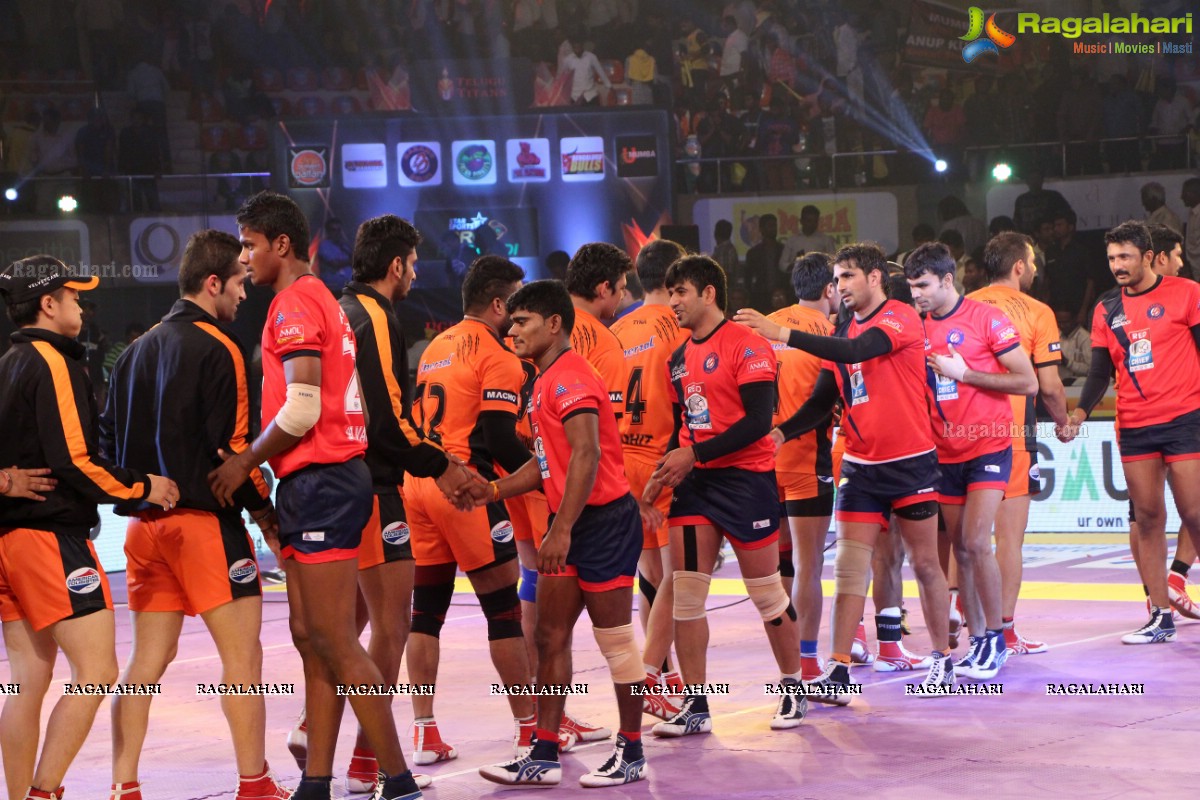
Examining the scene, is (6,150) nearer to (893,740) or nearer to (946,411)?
(946,411)

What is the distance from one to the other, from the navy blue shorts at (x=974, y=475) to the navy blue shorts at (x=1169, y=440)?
1200 mm

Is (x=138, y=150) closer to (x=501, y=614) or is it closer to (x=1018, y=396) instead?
(x=1018, y=396)

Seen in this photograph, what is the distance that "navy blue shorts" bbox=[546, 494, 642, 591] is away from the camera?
17.0 feet

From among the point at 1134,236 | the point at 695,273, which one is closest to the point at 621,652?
the point at 695,273

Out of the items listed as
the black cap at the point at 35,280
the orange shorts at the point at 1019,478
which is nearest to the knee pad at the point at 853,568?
the orange shorts at the point at 1019,478

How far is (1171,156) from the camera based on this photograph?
55.4 feet

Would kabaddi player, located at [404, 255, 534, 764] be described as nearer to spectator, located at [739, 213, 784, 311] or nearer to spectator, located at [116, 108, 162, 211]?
spectator, located at [739, 213, 784, 311]

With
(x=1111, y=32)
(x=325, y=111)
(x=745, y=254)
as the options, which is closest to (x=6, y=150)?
(x=325, y=111)

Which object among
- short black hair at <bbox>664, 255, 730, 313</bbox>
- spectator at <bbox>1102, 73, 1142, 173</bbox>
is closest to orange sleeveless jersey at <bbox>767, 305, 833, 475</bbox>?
short black hair at <bbox>664, 255, 730, 313</bbox>

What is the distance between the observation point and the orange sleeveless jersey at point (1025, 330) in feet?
25.8

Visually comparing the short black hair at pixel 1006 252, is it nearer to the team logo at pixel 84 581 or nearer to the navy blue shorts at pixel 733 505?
the navy blue shorts at pixel 733 505

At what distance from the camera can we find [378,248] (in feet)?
17.7

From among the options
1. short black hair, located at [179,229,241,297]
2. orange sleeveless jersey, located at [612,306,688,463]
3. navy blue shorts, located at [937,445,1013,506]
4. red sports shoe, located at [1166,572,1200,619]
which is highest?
short black hair, located at [179,229,241,297]

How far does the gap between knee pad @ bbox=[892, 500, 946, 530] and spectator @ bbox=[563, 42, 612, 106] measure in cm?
1423
